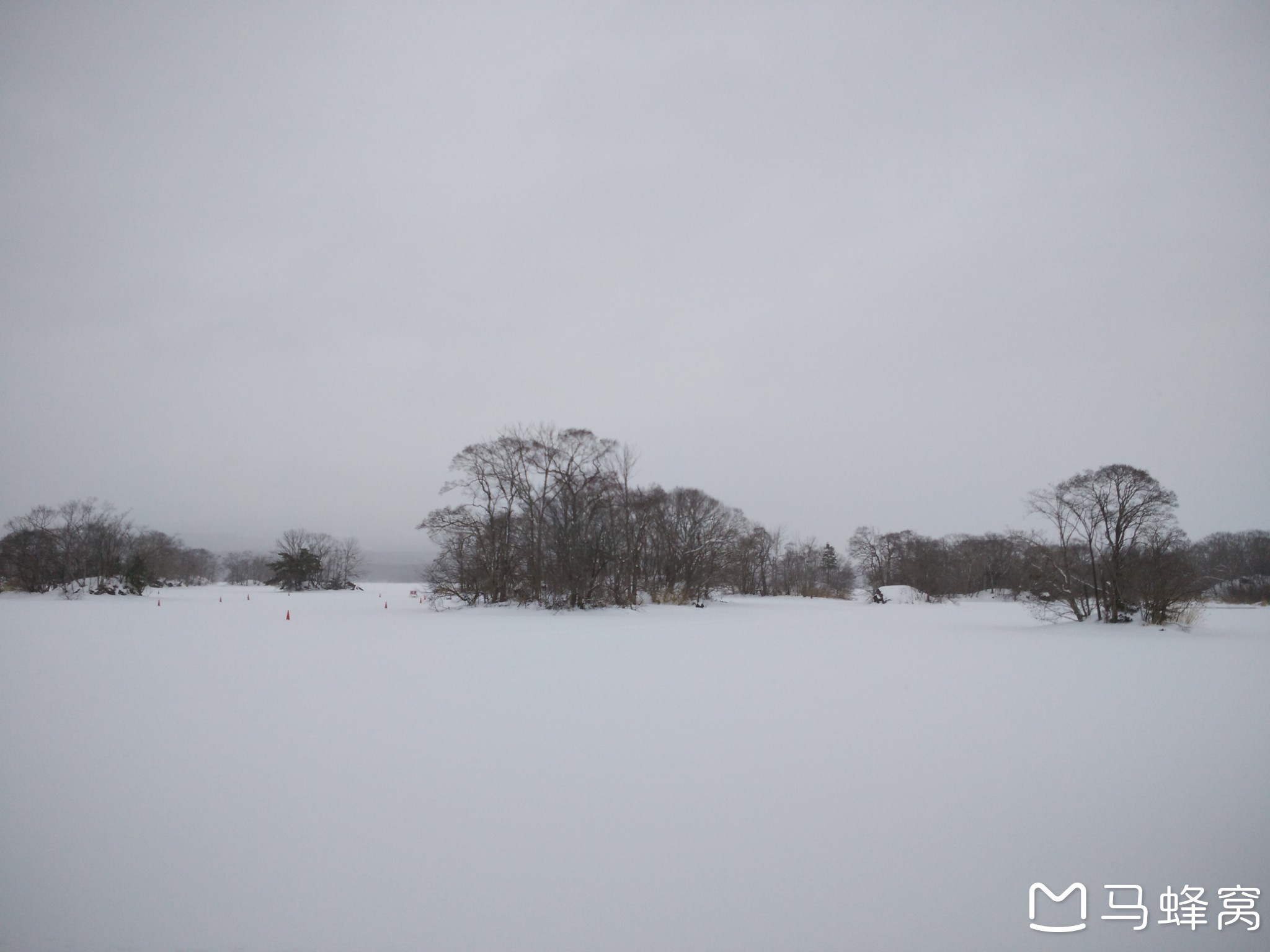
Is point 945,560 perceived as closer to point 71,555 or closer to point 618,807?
point 618,807

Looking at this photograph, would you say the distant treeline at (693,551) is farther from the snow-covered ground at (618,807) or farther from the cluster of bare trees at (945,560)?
the snow-covered ground at (618,807)

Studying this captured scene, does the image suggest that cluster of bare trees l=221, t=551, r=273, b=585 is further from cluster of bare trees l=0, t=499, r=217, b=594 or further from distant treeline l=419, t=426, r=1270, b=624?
distant treeline l=419, t=426, r=1270, b=624

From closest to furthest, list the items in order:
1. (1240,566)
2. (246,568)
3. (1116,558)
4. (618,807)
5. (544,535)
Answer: (618,807) → (1116,558) → (544,535) → (1240,566) → (246,568)

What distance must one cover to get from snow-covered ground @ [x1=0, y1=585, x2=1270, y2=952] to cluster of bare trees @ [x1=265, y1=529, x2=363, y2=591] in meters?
51.0

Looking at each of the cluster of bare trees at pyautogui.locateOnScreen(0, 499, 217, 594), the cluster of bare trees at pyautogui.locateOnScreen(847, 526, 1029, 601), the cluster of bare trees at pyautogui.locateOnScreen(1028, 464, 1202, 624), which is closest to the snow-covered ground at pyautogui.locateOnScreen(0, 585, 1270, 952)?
the cluster of bare trees at pyautogui.locateOnScreen(1028, 464, 1202, 624)

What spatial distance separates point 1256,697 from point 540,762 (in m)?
10.1

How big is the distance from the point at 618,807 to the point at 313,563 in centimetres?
6092

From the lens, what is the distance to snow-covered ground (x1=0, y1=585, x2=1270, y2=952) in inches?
120

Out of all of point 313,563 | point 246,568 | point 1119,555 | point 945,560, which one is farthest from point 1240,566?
point 246,568

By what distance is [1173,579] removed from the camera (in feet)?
54.0

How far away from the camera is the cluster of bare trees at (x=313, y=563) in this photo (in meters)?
54.4

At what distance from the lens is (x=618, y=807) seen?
14.1 feet

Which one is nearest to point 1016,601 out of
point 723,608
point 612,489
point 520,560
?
point 723,608

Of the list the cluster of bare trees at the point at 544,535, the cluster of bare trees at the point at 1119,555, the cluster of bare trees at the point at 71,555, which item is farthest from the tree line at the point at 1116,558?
the cluster of bare trees at the point at 71,555
